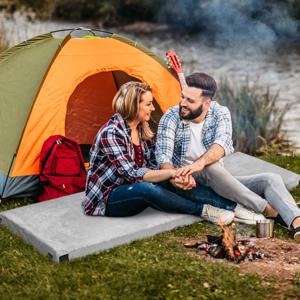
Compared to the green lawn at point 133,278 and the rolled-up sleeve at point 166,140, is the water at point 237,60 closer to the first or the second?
the rolled-up sleeve at point 166,140

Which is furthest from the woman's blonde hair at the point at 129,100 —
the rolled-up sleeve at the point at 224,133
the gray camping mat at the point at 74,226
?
the gray camping mat at the point at 74,226

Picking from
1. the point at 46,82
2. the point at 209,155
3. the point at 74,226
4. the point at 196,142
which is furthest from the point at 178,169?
the point at 46,82

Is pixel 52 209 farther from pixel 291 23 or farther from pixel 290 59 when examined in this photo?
pixel 291 23

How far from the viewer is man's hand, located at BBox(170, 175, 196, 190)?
498 cm

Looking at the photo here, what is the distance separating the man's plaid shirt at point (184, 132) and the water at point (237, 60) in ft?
14.5

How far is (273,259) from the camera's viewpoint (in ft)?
15.3

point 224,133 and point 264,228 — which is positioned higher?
point 224,133

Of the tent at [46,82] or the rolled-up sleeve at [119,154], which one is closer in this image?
the rolled-up sleeve at [119,154]

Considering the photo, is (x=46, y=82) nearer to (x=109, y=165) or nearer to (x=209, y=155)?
(x=109, y=165)

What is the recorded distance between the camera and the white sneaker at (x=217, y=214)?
524cm

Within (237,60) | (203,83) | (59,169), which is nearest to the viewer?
(203,83)

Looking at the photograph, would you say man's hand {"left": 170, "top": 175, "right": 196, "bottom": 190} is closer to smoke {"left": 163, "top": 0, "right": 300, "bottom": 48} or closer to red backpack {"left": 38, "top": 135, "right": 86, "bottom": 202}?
red backpack {"left": 38, "top": 135, "right": 86, "bottom": 202}

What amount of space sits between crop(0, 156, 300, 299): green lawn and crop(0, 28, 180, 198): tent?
1.18 metres

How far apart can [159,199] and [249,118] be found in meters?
3.18
